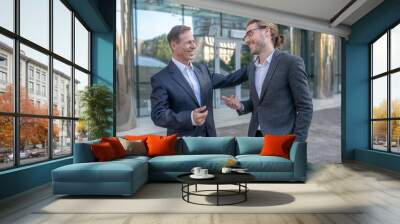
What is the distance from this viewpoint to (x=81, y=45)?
8.45 meters

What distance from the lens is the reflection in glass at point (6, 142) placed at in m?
4.98

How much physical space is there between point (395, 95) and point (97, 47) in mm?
6416

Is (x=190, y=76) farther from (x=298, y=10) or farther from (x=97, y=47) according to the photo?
(x=298, y=10)

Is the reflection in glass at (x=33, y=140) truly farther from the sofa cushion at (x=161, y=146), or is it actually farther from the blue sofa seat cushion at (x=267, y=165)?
the blue sofa seat cushion at (x=267, y=165)

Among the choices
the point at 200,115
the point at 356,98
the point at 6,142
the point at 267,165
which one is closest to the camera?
the point at 6,142

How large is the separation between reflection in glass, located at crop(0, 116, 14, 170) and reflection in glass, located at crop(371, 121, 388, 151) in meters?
7.33

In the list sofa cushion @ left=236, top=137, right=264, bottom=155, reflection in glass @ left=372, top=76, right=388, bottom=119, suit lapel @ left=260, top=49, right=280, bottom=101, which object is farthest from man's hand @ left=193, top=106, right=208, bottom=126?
reflection in glass @ left=372, top=76, right=388, bottom=119

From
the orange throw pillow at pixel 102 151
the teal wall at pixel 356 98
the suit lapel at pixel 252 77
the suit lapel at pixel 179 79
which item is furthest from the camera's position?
the teal wall at pixel 356 98

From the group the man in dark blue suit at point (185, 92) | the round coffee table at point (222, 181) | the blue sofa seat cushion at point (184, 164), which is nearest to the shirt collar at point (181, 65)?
the man in dark blue suit at point (185, 92)

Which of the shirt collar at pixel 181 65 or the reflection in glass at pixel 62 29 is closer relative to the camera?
the reflection in glass at pixel 62 29

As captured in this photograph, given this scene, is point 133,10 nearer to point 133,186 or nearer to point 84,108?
point 84,108

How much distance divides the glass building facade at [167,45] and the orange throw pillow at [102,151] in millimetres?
2819

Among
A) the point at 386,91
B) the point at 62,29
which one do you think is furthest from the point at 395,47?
the point at 62,29

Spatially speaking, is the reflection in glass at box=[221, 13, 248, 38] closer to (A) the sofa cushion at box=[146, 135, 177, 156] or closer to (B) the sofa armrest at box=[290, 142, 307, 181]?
(A) the sofa cushion at box=[146, 135, 177, 156]
